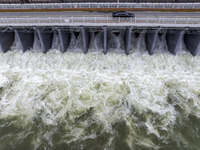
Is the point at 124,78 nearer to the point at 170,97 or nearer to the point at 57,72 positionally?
the point at 170,97

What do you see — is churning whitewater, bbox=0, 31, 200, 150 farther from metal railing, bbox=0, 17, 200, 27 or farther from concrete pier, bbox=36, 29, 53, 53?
metal railing, bbox=0, 17, 200, 27

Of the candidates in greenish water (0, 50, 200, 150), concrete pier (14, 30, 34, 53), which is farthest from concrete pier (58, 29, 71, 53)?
concrete pier (14, 30, 34, 53)

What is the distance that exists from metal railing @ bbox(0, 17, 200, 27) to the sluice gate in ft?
3.30

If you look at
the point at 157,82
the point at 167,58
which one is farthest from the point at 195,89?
the point at 167,58

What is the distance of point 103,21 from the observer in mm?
25344

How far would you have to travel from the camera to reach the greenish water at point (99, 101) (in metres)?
16.6

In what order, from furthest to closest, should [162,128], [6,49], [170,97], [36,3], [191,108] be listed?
[36,3] < [6,49] < [170,97] < [191,108] < [162,128]

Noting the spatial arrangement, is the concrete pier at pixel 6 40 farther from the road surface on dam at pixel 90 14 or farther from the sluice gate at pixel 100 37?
the road surface on dam at pixel 90 14

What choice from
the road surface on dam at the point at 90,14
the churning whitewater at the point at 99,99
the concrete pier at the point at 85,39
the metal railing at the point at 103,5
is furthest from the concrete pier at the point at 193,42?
the concrete pier at the point at 85,39

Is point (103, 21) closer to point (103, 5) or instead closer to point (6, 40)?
point (103, 5)

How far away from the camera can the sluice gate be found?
26.0 metres

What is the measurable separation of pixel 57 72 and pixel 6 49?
1256 cm

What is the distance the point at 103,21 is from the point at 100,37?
5.34 metres

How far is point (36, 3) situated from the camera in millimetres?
33469
